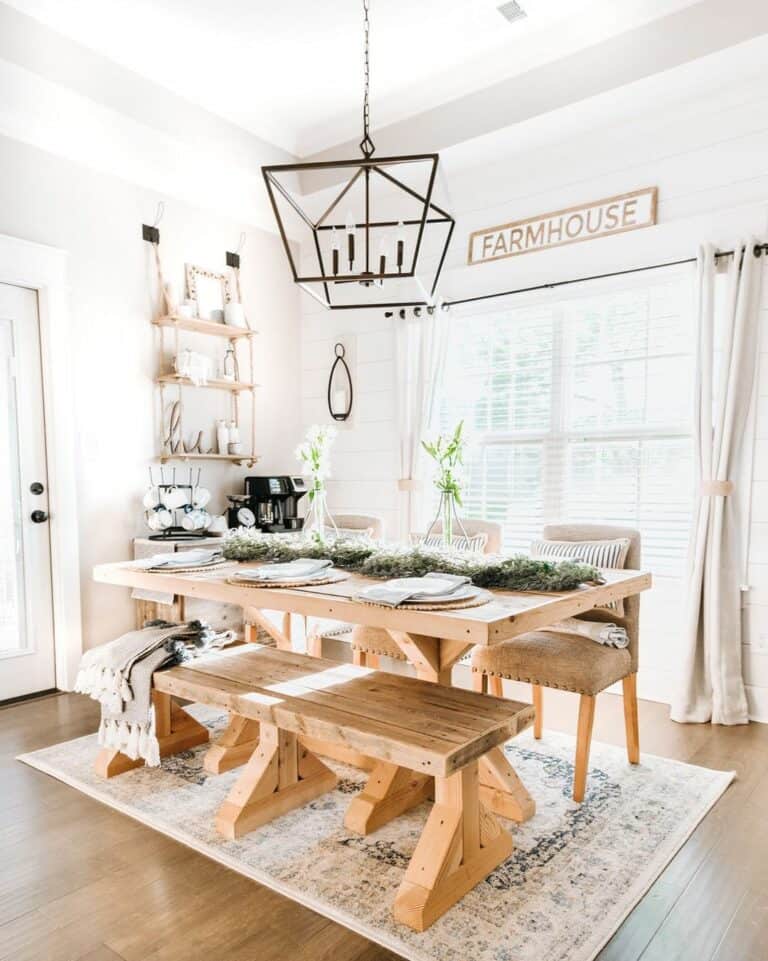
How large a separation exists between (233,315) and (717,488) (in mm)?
2990

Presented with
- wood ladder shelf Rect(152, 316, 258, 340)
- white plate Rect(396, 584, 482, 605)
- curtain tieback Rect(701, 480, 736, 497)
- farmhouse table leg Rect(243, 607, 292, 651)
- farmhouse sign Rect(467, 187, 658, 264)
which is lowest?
farmhouse table leg Rect(243, 607, 292, 651)

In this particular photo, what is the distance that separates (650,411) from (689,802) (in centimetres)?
193

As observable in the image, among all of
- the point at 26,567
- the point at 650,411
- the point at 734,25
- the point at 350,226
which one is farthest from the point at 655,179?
the point at 26,567

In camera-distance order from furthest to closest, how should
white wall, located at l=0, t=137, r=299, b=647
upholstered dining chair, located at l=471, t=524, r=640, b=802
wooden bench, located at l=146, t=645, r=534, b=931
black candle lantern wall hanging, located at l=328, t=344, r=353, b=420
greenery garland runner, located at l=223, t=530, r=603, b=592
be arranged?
black candle lantern wall hanging, located at l=328, t=344, r=353, b=420 → white wall, located at l=0, t=137, r=299, b=647 → upholstered dining chair, located at l=471, t=524, r=640, b=802 → greenery garland runner, located at l=223, t=530, r=603, b=592 → wooden bench, located at l=146, t=645, r=534, b=931

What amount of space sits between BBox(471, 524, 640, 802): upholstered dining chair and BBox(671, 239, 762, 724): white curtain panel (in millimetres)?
628

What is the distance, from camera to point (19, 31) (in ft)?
10.8

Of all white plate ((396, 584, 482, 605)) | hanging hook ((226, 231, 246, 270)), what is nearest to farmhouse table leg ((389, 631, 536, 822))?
white plate ((396, 584, 482, 605))

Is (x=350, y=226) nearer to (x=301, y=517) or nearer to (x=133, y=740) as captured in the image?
(x=133, y=740)

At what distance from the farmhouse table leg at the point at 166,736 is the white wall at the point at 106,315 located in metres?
1.19

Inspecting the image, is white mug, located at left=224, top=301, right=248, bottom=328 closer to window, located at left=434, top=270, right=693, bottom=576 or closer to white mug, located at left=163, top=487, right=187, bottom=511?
white mug, located at left=163, top=487, right=187, bottom=511

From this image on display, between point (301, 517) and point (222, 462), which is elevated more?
point (222, 462)

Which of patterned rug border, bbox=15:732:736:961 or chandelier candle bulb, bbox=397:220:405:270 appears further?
chandelier candle bulb, bbox=397:220:405:270

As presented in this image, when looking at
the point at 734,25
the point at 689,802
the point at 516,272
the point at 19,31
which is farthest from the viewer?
the point at 516,272

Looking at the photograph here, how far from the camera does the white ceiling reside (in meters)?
3.27
